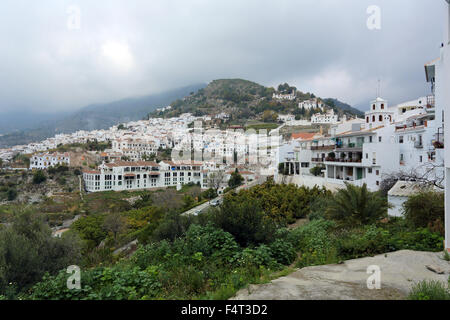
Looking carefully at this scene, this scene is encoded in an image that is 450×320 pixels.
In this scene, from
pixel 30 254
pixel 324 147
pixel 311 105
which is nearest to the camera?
pixel 30 254

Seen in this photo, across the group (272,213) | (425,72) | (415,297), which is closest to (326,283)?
(415,297)

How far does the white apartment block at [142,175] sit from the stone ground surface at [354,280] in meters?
51.2

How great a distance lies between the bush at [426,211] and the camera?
8008 mm

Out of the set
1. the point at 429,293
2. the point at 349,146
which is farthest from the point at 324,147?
the point at 429,293

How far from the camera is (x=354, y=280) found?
14.9 ft

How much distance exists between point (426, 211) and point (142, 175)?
60435 mm

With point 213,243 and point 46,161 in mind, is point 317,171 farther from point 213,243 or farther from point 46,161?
point 46,161

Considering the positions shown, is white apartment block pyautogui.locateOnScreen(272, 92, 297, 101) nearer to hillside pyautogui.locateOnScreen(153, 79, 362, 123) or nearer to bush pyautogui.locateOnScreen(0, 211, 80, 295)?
hillside pyautogui.locateOnScreen(153, 79, 362, 123)

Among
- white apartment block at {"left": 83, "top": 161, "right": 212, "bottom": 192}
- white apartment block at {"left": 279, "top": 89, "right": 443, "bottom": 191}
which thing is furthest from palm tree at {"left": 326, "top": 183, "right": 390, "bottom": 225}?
white apartment block at {"left": 83, "top": 161, "right": 212, "bottom": 192}

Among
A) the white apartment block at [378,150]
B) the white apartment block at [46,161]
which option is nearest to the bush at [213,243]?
the white apartment block at [378,150]

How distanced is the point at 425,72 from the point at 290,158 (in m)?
18.9
